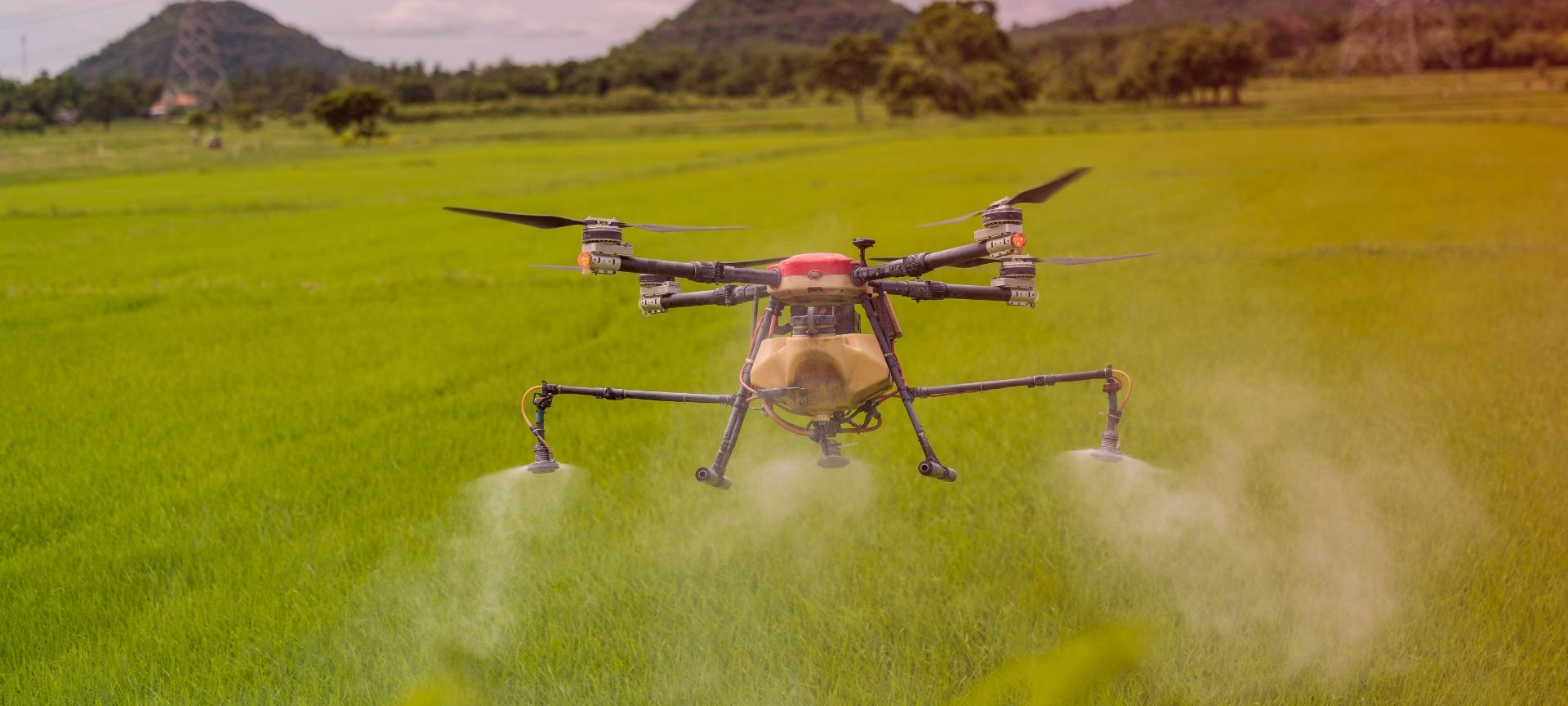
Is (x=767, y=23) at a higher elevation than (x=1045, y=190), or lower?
higher

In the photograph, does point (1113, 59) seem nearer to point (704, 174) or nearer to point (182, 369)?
point (704, 174)

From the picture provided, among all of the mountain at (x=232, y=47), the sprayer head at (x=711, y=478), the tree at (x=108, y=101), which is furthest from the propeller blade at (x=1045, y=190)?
the mountain at (x=232, y=47)

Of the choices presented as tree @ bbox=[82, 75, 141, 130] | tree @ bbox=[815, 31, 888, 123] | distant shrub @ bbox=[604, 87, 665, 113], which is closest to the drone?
tree @ bbox=[815, 31, 888, 123]

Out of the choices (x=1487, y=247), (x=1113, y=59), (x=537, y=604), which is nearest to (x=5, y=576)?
(x=537, y=604)

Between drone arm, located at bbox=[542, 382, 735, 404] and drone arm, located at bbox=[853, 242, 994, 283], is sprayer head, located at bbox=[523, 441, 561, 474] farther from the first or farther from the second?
drone arm, located at bbox=[853, 242, 994, 283]

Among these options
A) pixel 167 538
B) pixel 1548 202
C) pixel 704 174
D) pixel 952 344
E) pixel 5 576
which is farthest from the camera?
pixel 704 174

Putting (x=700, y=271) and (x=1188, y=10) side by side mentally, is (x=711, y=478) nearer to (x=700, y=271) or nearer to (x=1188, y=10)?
(x=700, y=271)

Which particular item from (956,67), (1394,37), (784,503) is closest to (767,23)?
(956,67)
